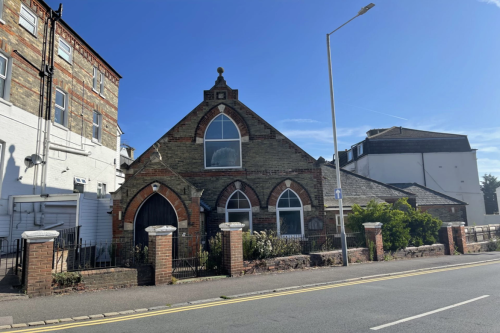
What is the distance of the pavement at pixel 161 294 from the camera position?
718 cm

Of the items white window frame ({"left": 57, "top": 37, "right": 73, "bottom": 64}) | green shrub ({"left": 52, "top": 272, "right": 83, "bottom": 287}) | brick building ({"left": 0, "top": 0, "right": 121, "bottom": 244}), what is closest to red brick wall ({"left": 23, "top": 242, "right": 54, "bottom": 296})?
green shrub ({"left": 52, "top": 272, "right": 83, "bottom": 287})

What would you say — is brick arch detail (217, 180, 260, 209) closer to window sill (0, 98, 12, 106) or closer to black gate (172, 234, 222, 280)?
black gate (172, 234, 222, 280)

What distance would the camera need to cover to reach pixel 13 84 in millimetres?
13750

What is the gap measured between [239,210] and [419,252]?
8989 mm

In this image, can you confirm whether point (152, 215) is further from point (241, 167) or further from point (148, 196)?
point (241, 167)

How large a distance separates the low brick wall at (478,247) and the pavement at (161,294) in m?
10.2

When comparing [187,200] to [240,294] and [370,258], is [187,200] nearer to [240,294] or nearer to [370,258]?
[240,294]

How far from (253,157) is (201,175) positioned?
105 inches

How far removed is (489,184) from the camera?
62.1 meters

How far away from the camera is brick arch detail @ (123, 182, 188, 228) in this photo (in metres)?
13.9

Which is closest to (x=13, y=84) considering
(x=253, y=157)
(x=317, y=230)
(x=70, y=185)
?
(x=70, y=185)

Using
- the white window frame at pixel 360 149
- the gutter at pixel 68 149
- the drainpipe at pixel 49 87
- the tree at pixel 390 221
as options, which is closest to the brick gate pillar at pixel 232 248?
the tree at pixel 390 221

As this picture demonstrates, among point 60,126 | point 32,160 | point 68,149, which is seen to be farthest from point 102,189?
point 32,160

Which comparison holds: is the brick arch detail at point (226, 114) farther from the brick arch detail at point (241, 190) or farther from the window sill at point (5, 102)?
the window sill at point (5, 102)
